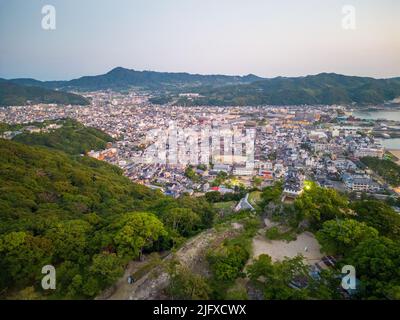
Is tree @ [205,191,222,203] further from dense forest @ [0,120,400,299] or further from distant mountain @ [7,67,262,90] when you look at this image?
distant mountain @ [7,67,262,90]

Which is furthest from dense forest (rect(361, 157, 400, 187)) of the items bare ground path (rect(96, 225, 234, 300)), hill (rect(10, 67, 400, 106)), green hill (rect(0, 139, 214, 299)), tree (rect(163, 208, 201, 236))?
hill (rect(10, 67, 400, 106))

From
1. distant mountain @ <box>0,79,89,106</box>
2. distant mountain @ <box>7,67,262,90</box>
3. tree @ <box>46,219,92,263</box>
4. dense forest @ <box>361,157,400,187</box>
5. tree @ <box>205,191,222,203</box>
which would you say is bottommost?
tree @ <box>205,191,222,203</box>

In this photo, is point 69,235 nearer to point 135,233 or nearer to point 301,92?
point 135,233

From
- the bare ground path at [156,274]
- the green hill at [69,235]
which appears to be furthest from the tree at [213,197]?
the bare ground path at [156,274]

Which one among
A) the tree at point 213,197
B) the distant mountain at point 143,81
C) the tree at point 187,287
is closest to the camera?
the tree at point 187,287

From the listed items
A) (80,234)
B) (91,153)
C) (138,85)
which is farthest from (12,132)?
(138,85)

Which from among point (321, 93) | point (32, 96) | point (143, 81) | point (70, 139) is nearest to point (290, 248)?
point (70, 139)

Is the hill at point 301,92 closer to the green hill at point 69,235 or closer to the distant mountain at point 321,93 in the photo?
the distant mountain at point 321,93
